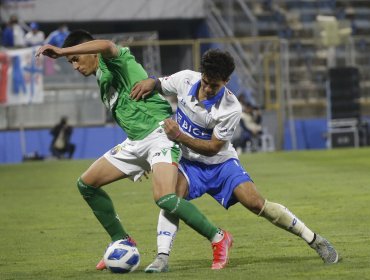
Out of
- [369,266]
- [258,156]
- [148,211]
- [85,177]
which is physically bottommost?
[258,156]

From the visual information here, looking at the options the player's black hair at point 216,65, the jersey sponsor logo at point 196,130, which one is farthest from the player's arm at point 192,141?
the player's black hair at point 216,65

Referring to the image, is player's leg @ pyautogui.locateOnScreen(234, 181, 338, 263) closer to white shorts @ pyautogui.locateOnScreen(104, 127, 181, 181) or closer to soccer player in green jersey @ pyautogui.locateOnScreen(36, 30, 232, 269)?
soccer player in green jersey @ pyautogui.locateOnScreen(36, 30, 232, 269)

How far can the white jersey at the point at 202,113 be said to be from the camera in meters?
9.28

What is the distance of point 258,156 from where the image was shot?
1182 inches

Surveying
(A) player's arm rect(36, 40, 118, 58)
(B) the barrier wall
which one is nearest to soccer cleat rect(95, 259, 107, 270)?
(A) player's arm rect(36, 40, 118, 58)

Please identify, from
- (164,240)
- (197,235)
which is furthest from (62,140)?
(164,240)

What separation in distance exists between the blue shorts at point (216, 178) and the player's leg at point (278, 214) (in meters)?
0.09

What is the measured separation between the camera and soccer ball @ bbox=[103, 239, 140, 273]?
9.34 metres

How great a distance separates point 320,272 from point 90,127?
79.2 feet

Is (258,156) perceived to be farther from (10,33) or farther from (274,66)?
(10,33)

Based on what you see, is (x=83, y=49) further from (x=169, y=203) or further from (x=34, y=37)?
(x=34, y=37)

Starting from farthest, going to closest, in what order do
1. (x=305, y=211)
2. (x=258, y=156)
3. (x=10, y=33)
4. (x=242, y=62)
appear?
(x=242, y=62) → (x=10, y=33) → (x=258, y=156) → (x=305, y=211)

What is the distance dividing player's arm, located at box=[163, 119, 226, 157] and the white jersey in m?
0.07

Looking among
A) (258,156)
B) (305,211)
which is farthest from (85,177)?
(258,156)
